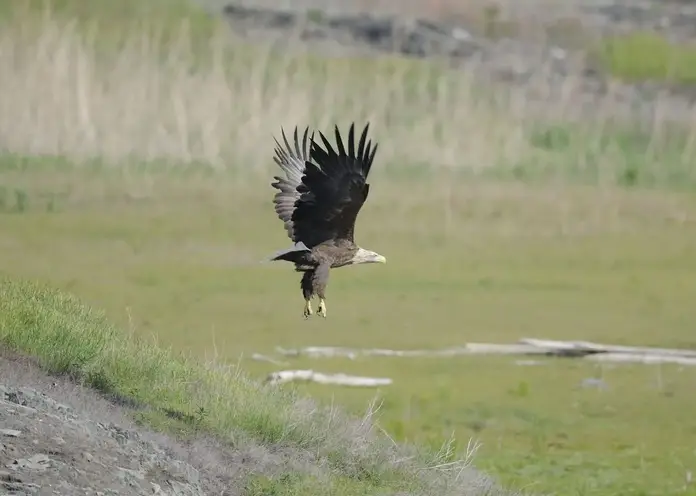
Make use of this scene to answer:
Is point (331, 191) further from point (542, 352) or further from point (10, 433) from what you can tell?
point (542, 352)

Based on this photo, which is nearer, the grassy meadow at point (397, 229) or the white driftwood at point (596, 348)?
the grassy meadow at point (397, 229)

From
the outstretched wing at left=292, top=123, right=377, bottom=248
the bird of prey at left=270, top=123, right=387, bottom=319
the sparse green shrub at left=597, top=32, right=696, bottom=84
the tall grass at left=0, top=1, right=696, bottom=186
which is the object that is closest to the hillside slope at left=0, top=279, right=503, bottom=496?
the bird of prey at left=270, top=123, right=387, bottom=319

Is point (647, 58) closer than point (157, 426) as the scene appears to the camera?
No

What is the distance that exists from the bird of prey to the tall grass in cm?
879

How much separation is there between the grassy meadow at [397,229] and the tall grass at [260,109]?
1.2 inches

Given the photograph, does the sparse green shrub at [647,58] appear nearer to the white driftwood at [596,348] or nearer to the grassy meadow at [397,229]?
the grassy meadow at [397,229]

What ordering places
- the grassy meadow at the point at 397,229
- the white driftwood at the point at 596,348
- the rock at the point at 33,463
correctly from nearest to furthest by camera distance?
the rock at the point at 33,463
the grassy meadow at the point at 397,229
the white driftwood at the point at 596,348

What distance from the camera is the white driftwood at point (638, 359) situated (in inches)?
425

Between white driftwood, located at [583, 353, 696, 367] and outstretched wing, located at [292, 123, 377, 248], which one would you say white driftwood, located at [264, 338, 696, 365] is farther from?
outstretched wing, located at [292, 123, 377, 248]

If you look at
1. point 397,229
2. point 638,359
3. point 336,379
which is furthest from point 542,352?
point 397,229

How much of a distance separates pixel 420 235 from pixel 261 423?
872 centimetres

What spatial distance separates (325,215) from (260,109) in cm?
1003

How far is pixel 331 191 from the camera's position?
243 inches

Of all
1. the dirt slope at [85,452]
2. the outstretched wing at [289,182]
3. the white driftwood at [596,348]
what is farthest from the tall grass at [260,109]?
the dirt slope at [85,452]
